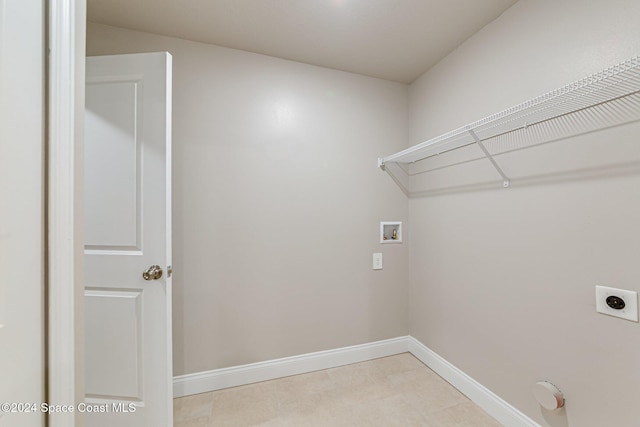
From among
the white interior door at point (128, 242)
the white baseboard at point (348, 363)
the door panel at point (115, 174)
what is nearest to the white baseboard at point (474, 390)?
the white baseboard at point (348, 363)

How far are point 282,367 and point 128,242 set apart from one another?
4.56 feet

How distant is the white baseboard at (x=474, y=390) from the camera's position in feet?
4.72

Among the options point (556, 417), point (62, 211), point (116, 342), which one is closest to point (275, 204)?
point (116, 342)

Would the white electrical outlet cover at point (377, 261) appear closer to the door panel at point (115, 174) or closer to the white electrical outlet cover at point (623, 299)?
the white electrical outlet cover at point (623, 299)

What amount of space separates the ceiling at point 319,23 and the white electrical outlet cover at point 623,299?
5.09ft

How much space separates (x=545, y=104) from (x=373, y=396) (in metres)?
1.92

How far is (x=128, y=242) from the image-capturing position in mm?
1349

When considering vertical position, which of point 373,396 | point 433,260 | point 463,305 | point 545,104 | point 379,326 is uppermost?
point 545,104

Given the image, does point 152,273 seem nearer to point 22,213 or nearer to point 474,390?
point 22,213

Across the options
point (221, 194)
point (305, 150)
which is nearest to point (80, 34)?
point (221, 194)

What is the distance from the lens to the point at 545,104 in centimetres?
112

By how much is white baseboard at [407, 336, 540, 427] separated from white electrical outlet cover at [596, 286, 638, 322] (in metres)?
0.74

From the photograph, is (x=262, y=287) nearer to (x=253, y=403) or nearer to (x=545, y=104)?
(x=253, y=403)

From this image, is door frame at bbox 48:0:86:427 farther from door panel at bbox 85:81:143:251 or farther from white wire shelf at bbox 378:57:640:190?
white wire shelf at bbox 378:57:640:190
